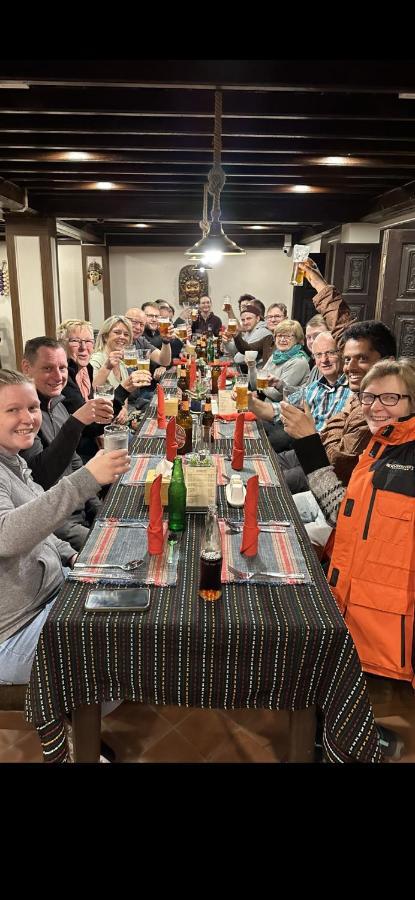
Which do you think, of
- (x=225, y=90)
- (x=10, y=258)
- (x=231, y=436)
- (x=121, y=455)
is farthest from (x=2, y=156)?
(x=121, y=455)

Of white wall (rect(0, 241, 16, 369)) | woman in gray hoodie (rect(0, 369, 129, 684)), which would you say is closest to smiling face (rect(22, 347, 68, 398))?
woman in gray hoodie (rect(0, 369, 129, 684))

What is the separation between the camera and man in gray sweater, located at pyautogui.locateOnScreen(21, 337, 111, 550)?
2.38 metres

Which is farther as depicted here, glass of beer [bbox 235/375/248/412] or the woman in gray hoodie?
glass of beer [bbox 235/375/248/412]

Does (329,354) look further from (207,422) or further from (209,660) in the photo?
(209,660)

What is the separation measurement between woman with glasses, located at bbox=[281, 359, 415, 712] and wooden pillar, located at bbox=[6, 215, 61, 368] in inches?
263

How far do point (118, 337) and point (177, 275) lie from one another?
8.08 m

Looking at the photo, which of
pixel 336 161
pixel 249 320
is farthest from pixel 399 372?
pixel 249 320

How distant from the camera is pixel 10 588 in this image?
5.24 feet

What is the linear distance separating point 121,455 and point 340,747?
101 cm

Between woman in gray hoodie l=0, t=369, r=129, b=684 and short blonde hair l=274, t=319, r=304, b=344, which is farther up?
short blonde hair l=274, t=319, r=304, b=344

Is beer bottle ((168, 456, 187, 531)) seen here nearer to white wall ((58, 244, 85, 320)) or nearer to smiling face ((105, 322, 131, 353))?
smiling face ((105, 322, 131, 353))

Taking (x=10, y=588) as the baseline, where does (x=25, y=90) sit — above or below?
above

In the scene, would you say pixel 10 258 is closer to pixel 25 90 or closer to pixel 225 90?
pixel 25 90

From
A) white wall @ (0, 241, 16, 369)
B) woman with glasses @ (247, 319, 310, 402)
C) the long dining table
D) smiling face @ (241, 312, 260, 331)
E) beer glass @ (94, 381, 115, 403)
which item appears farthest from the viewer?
white wall @ (0, 241, 16, 369)
